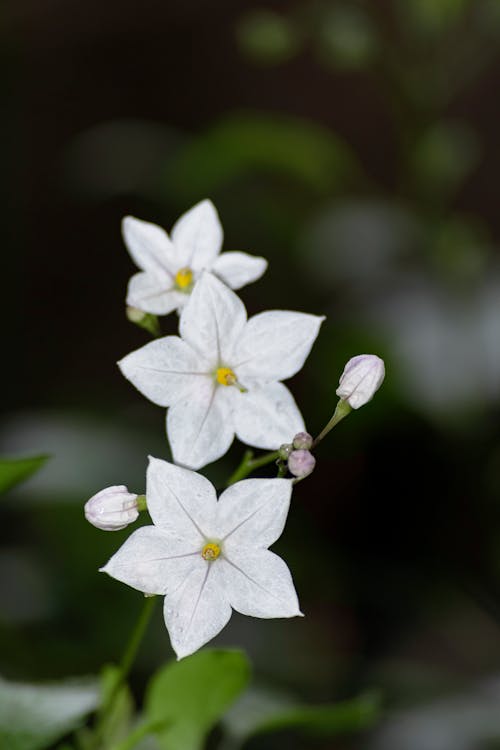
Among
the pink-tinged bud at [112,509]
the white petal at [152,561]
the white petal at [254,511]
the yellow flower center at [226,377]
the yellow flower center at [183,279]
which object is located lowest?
the white petal at [152,561]

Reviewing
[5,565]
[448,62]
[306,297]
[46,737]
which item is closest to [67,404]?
[5,565]

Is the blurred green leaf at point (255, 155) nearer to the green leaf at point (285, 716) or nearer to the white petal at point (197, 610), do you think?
the green leaf at point (285, 716)

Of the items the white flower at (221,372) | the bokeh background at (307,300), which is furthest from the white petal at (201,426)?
the bokeh background at (307,300)

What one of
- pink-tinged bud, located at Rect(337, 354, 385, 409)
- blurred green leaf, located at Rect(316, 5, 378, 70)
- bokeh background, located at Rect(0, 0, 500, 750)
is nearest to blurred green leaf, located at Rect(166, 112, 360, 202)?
bokeh background, located at Rect(0, 0, 500, 750)

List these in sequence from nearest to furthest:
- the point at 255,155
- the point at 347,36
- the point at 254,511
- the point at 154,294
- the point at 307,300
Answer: the point at 254,511
the point at 154,294
the point at 347,36
the point at 255,155
the point at 307,300

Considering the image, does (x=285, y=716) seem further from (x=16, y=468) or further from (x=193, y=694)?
(x=16, y=468)

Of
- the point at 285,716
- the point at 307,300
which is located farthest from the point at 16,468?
the point at 307,300
